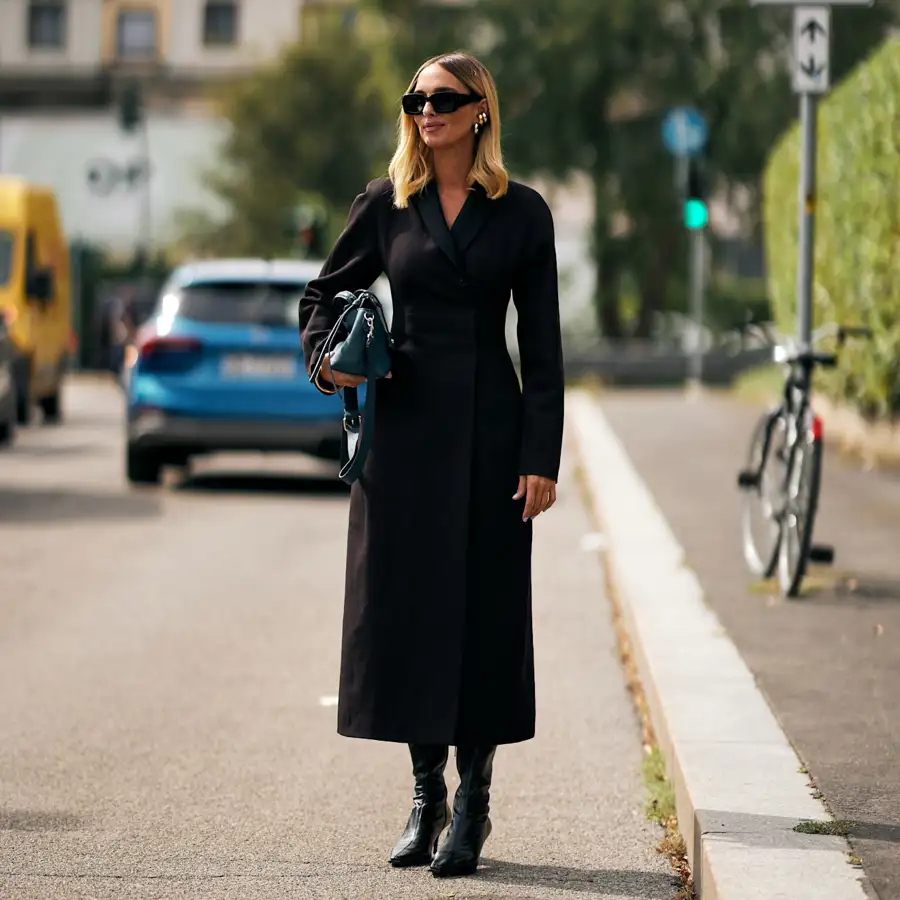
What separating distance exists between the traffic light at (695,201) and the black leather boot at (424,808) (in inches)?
699

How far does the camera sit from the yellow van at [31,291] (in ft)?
75.3

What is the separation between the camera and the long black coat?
522 cm

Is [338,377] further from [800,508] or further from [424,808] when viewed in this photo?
[800,508]

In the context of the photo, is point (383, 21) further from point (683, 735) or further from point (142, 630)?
point (683, 735)

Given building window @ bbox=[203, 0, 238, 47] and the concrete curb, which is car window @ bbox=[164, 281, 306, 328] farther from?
building window @ bbox=[203, 0, 238, 47]

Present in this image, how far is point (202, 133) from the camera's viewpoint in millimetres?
72188

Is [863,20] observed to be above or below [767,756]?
above

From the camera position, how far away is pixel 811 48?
34.3 feet

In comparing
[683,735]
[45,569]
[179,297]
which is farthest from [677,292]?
[683,735]

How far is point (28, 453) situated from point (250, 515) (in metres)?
6.46

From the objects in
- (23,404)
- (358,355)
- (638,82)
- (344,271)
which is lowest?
(23,404)

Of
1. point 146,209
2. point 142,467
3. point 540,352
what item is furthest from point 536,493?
point 146,209

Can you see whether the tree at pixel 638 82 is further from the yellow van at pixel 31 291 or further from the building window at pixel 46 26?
the building window at pixel 46 26

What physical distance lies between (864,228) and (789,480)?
19.7ft
